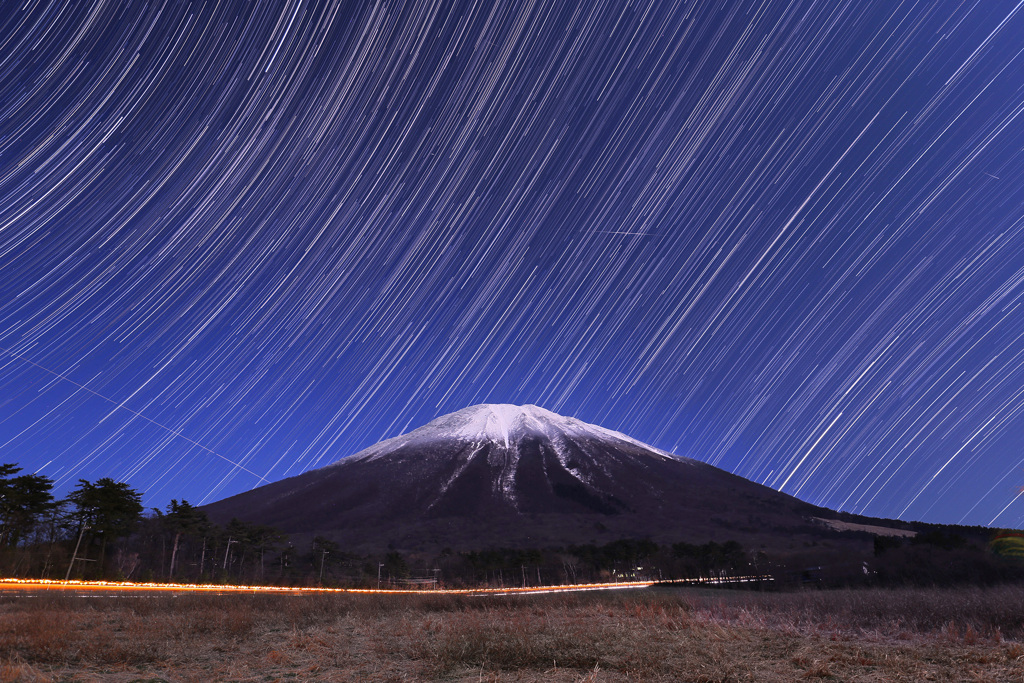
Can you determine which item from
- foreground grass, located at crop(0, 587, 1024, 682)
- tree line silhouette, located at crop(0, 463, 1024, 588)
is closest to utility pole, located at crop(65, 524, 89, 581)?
tree line silhouette, located at crop(0, 463, 1024, 588)

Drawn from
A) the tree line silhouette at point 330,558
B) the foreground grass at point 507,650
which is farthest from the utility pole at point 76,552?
the foreground grass at point 507,650

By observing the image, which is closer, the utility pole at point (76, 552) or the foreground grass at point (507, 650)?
the foreground grass at point (507, 650)

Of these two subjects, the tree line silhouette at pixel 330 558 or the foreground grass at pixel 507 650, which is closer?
the foreground grass at pixel 507 650

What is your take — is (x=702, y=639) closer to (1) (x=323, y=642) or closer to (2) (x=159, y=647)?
(1) (x=323, y=642)

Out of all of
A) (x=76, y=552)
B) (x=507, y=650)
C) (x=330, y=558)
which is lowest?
(x=507, y=650)

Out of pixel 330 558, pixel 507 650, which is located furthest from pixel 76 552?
pixel 507 650

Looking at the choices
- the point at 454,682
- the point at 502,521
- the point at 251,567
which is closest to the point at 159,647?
the point at 454,682

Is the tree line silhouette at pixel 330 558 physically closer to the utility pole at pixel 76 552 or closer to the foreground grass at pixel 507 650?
the utility pole at pixel 76 552

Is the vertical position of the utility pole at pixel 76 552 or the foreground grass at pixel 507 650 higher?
the utility pole at pixel 76 552

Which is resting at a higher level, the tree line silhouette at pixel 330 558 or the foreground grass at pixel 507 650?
the tree line silhouette at pixel 330 558

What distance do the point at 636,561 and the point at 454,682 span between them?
370 ft

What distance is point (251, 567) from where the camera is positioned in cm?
9056

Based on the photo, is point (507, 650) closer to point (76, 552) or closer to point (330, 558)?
point (76, 552)

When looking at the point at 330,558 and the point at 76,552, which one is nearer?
the point at 76,552
